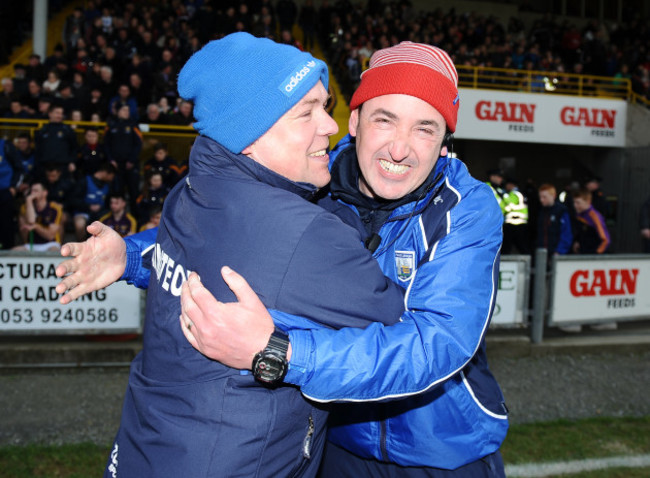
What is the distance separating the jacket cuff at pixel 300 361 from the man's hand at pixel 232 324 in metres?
0.03

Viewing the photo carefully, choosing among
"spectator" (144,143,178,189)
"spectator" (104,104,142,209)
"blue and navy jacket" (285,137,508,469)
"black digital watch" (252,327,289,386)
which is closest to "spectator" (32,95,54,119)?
"spectator" (104,104,142,209)

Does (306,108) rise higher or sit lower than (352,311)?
higher

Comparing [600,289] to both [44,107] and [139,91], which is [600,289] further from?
[44,107]

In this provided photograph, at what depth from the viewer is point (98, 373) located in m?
5.96

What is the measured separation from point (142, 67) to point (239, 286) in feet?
39.9

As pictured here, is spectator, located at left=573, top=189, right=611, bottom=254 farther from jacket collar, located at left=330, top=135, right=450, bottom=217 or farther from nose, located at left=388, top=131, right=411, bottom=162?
nose, located at left=388, top=131, right=411, bottom=162

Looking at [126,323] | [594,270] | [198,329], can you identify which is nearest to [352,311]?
[198,329]

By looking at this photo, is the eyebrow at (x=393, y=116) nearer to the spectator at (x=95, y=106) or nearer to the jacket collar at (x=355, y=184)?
the jacket collar at (x=355, y=184)

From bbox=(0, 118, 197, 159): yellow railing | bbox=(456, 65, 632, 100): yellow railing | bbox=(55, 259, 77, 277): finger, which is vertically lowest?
bbox=(55, 259, 77, 277): finger

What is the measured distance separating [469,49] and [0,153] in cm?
1511

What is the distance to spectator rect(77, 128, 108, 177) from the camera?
1019cm

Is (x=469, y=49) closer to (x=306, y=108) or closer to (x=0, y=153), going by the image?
(x=0, y=153)

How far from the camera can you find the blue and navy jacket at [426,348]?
1545 millimetres

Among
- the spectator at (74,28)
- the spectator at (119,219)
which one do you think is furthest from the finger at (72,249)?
the spectator at (74,28)
